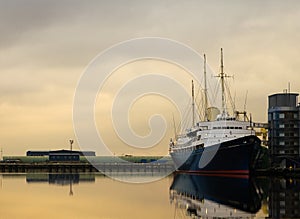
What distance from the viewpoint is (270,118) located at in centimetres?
11762

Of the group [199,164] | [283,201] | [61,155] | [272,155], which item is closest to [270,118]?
[272,155]

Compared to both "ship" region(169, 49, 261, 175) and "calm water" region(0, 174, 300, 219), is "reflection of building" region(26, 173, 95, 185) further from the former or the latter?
"calm water" region(0, 174, 300, 219)

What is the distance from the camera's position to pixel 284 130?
370ft

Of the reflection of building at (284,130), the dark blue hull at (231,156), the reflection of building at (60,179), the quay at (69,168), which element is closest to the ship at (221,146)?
the dark blue hull at (231,156)

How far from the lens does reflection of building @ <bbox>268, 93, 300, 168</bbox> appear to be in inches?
4382

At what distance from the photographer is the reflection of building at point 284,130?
11131cm

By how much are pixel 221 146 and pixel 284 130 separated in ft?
110

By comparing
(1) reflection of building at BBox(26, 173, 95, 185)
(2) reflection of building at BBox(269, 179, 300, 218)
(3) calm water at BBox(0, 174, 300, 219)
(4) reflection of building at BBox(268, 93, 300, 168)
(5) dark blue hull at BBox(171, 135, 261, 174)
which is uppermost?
(4) reflection of building at BBox(268, 93, 300, 168)

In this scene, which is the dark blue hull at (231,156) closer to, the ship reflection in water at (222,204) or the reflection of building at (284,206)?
the ship reflection in water at (222,204)

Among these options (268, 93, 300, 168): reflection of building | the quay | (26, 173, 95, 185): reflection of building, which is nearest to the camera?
A: (26, 173, 95, 185): reflection of building

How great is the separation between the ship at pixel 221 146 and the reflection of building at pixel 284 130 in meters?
10.7

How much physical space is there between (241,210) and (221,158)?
4549 cm

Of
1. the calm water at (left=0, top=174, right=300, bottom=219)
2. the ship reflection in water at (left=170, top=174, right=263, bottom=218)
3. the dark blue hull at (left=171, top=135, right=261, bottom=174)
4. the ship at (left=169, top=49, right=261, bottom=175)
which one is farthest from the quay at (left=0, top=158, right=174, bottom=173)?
the calm water at (left=0, top=174, right=300, bottom=219)

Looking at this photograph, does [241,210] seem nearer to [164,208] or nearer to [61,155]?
[164,208]
